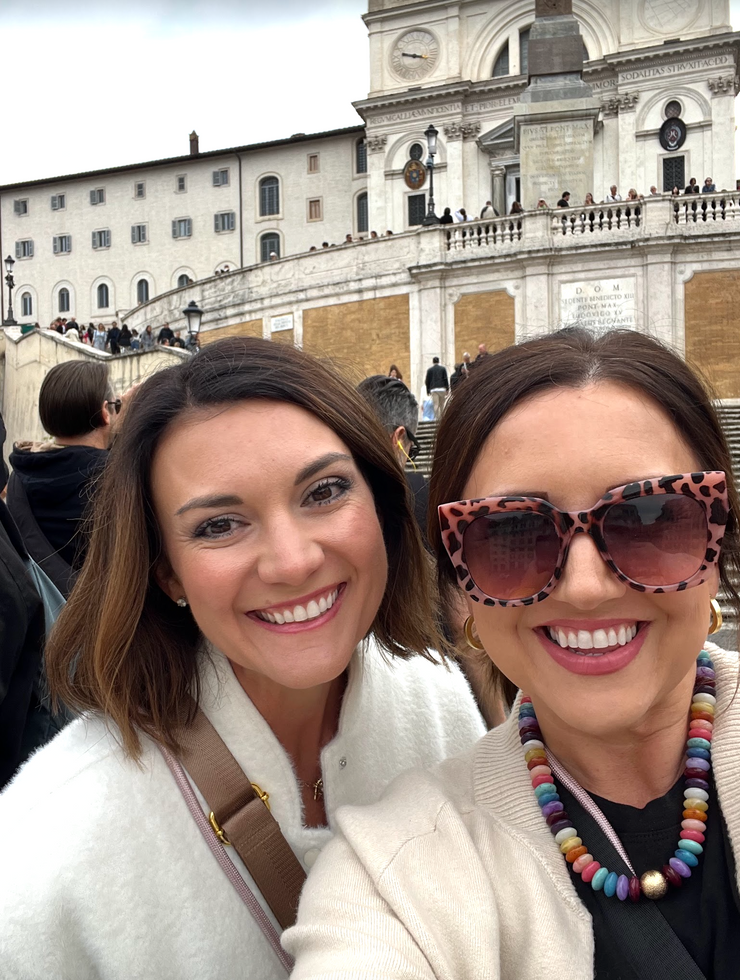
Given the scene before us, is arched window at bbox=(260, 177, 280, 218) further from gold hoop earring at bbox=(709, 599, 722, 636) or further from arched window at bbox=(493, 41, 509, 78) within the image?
gold hoop earring at bbox=(709, 599, 722, 636)

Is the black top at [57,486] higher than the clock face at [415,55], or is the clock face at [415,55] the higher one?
the clock face at [415,55]

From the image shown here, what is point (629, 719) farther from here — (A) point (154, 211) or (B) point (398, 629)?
(A) point (154, 211)

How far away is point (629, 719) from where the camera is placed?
1.58 metres

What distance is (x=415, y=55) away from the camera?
40.8m

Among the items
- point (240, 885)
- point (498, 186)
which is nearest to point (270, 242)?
point (498, 186)

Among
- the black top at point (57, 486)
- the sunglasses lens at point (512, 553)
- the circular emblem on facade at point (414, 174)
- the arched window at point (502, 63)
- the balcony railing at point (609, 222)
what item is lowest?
the sunglasses lens at point (512, 553)

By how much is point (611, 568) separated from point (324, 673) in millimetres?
722

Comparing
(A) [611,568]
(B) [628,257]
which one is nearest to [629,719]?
(A) [611,568]

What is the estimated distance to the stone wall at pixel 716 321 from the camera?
23.4 meters

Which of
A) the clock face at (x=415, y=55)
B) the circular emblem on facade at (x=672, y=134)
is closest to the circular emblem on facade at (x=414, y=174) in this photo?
the clock face at (x=415, y=55)

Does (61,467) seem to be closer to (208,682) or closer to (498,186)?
(208,682)

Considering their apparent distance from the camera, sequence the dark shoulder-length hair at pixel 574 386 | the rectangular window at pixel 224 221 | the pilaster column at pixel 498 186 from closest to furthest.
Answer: the dark shoulder-length hair at pixel 574 386, the pilaster column at pixel 498 186, the rectangular window at pixel 224 221

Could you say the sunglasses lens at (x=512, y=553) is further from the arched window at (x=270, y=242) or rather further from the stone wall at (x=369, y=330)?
the arched window at (x=270, y=242)

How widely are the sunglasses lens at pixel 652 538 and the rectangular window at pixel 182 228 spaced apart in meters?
50.2
